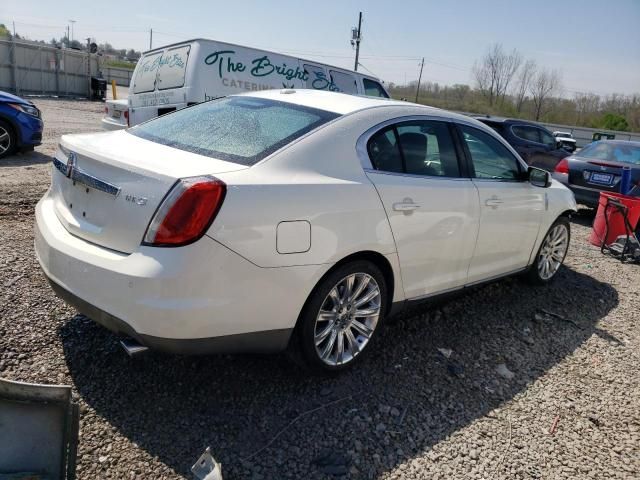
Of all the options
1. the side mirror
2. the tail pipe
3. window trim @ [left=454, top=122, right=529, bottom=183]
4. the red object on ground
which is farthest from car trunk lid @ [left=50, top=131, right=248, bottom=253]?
the red object on ground

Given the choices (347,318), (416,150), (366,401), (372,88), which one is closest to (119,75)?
(372,88)

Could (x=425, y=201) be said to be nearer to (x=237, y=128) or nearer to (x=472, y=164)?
(x=472, y=164)

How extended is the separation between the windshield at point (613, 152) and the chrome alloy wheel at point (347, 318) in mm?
7078

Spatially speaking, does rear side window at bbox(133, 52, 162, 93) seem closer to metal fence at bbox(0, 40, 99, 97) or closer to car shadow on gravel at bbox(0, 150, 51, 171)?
car shadow on gravel at bbox(0, 150, 51, 171)

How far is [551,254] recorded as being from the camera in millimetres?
5066

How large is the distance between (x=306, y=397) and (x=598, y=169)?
7272mm

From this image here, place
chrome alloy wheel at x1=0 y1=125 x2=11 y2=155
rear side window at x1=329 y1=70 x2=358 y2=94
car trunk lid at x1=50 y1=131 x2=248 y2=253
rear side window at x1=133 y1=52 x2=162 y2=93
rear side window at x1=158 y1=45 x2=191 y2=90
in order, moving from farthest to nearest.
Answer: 1. rear side window at x1=329 y1=70 x2=358 y2=94
2. rear side window at x1=133 y1=52 x2=162 y2=93
3. rear side window at x1=158 y1=45 x2=191 y2=90
4. chrome alloy wheel at x1=0 y1=125 x2=11 y2=155
5. car trunk lid at x1=50 y1=131 x2=248 y2=253

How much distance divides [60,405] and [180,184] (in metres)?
1.01

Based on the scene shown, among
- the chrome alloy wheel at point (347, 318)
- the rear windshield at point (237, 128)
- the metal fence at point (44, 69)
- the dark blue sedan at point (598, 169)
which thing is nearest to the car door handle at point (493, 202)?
the chrome alloy wheel at point (347, 318)

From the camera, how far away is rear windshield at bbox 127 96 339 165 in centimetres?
276

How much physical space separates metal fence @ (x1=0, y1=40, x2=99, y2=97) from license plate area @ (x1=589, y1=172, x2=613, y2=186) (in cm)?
2526

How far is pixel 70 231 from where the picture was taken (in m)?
2.69

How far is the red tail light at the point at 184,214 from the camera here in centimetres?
227

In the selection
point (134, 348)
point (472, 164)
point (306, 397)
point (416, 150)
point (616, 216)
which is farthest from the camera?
point (616, 216)
